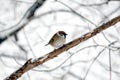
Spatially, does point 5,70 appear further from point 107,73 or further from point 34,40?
point 107,73

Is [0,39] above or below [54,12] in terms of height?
below

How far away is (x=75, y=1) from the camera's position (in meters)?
2.60

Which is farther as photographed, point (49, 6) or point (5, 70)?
point (49, 6)

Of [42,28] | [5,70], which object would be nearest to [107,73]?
[42,28]

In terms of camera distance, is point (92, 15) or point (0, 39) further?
point (92, 15)

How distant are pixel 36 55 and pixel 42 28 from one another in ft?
0.79

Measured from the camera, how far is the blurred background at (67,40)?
245 cm

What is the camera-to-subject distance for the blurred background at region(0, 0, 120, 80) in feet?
8.02

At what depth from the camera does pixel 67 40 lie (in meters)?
2.53

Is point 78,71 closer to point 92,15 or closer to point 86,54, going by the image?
point 86,54

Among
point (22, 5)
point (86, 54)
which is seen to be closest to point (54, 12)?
point (22, 5)

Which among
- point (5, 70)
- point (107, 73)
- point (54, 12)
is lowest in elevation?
point (5, 70)

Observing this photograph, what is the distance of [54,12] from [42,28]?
0.18 m

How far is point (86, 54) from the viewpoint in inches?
101
